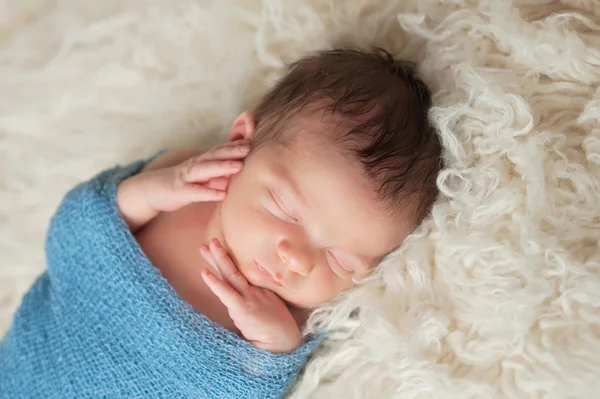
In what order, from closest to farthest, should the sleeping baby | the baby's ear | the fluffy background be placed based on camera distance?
the fluffy background → the sleeping baby → the baby's ear

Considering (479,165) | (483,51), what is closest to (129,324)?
(479,165)

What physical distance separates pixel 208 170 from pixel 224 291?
21 centimetres

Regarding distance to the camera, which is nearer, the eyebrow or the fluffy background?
the fluffy background

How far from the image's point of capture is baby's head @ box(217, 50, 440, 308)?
102 centimetres

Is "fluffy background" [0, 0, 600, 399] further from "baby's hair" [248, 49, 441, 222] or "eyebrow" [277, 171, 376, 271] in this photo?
"eyebrow" [277, 171, 376, 271]

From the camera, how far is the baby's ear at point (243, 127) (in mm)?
1138

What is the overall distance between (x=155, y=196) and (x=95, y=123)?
12.3 inches

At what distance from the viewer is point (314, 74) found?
44.3 inches

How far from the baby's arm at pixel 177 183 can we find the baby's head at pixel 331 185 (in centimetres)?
3

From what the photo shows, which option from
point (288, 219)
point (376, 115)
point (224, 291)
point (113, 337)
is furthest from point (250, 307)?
point (376, 115)

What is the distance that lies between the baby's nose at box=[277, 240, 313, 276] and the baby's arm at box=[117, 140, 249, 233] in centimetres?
17

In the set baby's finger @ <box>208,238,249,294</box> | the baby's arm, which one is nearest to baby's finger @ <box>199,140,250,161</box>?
the baby's arm

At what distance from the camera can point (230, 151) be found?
110cm

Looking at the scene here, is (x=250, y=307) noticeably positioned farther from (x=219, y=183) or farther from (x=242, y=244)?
(x=219, y=183)
